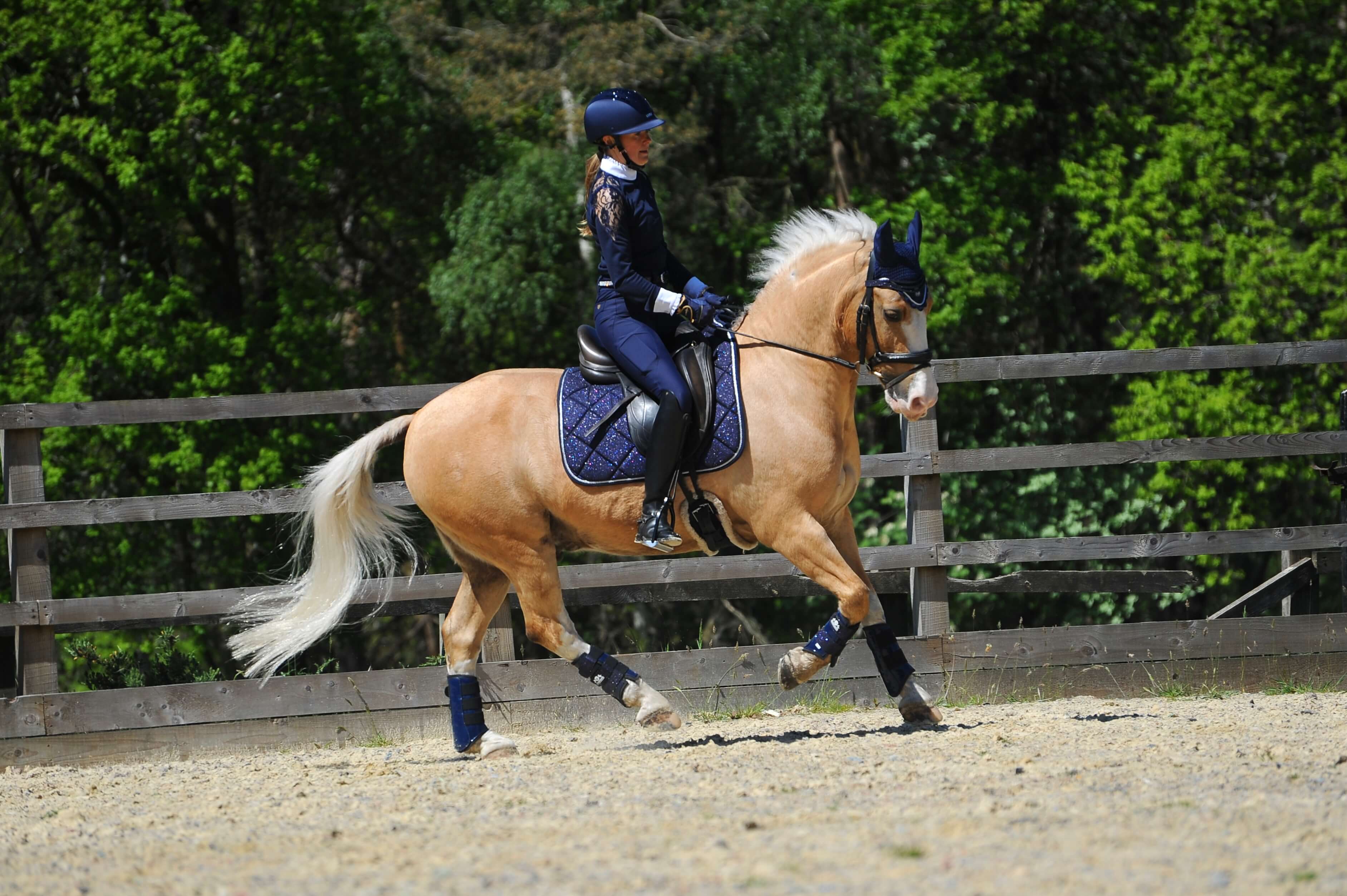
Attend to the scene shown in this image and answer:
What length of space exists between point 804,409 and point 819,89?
11951mm

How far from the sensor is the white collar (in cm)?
602

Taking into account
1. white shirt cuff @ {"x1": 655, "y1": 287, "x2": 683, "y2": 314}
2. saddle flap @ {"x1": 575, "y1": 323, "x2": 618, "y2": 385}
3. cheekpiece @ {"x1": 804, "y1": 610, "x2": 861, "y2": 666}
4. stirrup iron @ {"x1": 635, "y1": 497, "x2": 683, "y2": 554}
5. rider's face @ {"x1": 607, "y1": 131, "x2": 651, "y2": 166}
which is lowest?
cheekpiece @ {"x1": 804, "y1": 610, "x2": 861, "y2": 666}

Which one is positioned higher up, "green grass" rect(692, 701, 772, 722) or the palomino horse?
the palomino horse

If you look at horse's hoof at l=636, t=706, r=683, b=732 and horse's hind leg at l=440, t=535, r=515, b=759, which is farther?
horse's hind leg at l=440, t=535, r=515, b=759

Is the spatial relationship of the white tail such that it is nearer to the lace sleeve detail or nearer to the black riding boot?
the black riding boot

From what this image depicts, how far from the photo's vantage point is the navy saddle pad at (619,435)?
5.89 meters

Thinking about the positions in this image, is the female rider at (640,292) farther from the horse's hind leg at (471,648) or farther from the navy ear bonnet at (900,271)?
the horse's hind leg at (471,648)

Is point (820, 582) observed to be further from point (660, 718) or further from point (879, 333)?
point (879, 333)

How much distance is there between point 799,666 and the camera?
18.9 ft

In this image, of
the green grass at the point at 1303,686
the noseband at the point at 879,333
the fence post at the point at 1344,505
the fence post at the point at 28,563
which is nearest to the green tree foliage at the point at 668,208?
the fence post at the point at 1344,505

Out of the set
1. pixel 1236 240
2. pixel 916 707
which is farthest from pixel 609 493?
pixel 1236 240

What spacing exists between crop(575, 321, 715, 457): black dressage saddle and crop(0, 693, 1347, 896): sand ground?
1.33 meters

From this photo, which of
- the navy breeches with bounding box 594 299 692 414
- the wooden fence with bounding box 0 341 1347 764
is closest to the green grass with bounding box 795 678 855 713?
the wooden fence with bounding box 0 341 1347 764

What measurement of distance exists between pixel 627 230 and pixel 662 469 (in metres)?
1.07
